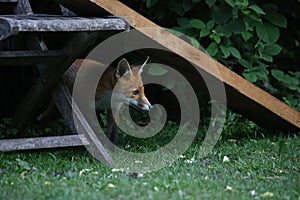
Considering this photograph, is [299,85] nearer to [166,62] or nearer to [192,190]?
[166,62]

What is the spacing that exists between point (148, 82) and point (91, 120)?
83 cm

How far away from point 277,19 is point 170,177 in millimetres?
2977

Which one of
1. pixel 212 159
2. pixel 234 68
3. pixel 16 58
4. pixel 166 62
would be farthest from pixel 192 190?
pixel 234 68

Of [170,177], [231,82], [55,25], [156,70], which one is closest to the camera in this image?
[170,177]

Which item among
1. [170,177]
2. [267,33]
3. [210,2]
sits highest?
[210,2]

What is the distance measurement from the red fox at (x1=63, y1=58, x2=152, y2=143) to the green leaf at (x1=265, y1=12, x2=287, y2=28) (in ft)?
5.10

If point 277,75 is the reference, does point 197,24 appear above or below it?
above

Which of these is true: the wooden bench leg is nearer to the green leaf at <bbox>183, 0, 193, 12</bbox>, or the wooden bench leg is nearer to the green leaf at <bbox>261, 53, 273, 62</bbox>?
the green leaf at <bbox>183, 0, 193, 12</bbox>

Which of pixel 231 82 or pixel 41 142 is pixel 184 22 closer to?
pixel 231 82

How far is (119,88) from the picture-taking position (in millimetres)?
5797

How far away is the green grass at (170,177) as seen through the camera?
11.4ft

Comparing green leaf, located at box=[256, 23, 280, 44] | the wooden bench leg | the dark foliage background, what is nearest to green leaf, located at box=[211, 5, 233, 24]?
the dark foliage background

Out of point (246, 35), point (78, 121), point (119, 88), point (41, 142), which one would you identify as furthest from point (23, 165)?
point (246, 35)

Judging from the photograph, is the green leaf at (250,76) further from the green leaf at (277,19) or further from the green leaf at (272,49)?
the green leaf at (277,19)
